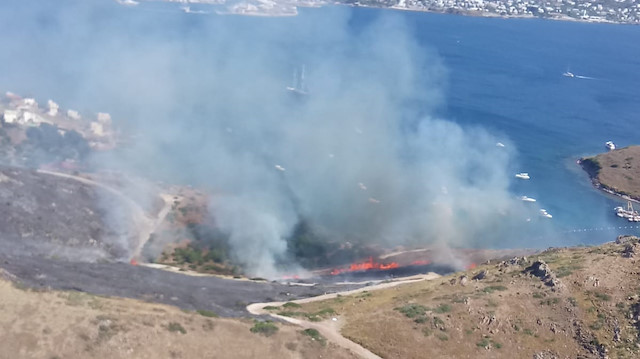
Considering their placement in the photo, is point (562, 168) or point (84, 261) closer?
point (84, 261)

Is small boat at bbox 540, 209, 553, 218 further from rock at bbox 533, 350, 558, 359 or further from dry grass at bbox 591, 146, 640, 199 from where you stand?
rock at bbox 533, 350, 558, 359

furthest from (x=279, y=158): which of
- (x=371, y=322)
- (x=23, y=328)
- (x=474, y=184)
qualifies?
(x=23, y=328)

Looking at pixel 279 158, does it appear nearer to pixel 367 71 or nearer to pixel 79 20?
pixel 367 71

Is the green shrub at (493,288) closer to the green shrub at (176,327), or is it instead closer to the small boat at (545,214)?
the green shrub at (176,327)

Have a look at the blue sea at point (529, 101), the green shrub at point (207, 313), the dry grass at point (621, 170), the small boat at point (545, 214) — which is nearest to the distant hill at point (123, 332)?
the green shrub at point (207, 313)

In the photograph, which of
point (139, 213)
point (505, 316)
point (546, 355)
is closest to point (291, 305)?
point (505, 316)

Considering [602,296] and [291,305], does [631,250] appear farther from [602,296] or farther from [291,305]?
[291,305]
